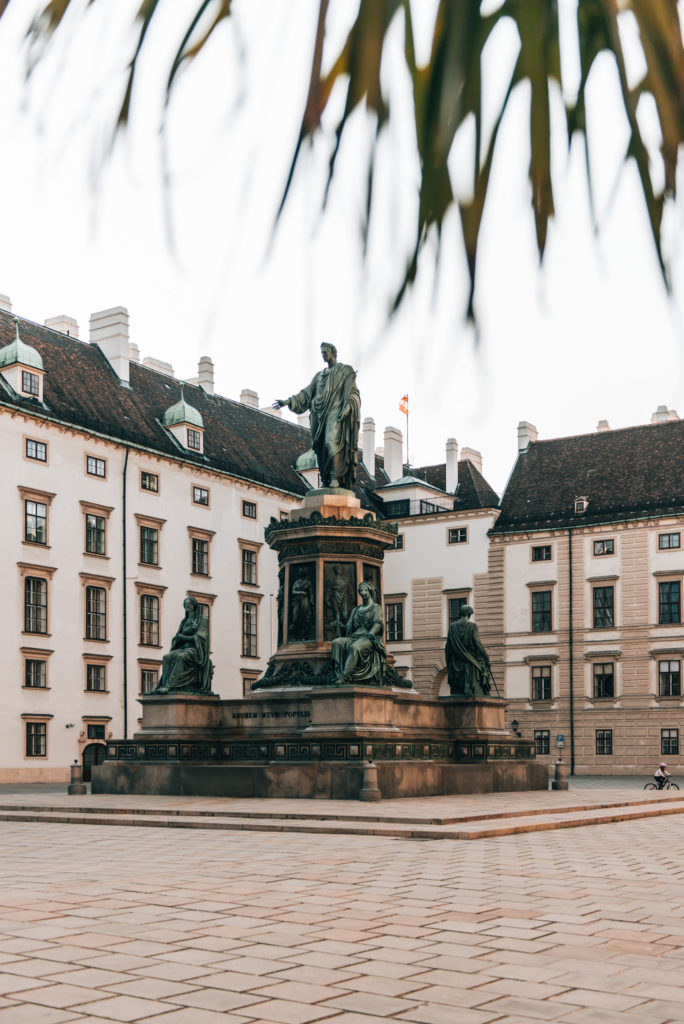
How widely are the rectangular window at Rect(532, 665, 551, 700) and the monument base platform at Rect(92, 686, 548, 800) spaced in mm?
30344

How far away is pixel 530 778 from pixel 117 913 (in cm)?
1921

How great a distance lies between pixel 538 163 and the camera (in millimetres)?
1501

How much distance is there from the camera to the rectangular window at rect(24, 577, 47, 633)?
45188mm

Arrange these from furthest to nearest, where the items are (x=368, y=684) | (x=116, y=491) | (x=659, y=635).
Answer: (x=659, y=635) → (x=116, y=491) → (x=368, y=684)

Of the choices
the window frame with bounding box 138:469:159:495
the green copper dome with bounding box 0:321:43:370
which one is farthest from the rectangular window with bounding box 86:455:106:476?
the green copper dome with bounding box 0:321:43:370

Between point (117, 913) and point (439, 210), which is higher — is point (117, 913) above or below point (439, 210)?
below

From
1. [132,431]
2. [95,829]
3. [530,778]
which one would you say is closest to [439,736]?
[530,778]

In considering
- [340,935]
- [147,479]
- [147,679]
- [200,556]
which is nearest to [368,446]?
[200,556]

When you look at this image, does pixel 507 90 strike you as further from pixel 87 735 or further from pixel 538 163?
pixel 87 735

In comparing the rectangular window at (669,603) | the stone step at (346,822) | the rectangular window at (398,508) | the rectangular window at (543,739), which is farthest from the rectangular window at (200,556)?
the stone step at (346,822)

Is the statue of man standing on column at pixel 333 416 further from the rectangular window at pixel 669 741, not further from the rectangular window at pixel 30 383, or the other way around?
the rectangular window at pixel 669 741

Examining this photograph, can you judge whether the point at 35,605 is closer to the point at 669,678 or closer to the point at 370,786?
the point at 669,678

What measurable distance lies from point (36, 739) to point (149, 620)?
8.02 metres

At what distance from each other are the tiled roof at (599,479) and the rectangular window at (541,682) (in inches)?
257
